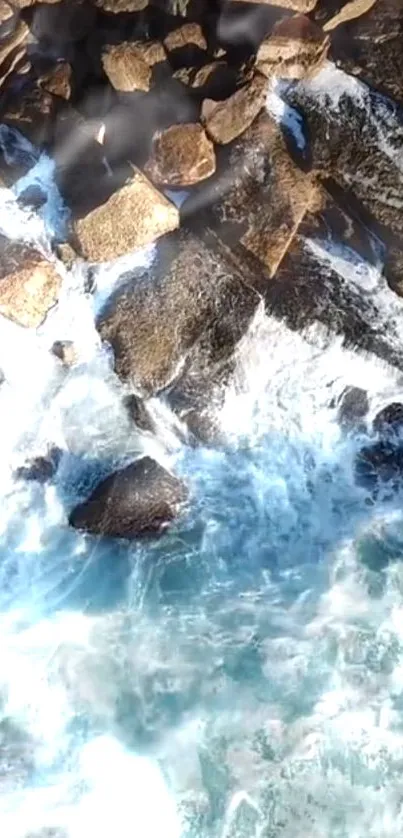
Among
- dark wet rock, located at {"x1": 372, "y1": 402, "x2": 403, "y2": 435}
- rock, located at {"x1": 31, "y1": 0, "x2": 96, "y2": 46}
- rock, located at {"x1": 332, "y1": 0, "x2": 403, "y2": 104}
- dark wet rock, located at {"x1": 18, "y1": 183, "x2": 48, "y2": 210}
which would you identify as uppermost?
rock, located at {"x1": 31, "y1": 0, "x2": 96, "y2": 46}

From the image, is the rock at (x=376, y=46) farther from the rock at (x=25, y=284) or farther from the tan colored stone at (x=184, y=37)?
the rock at (x=25, y=284)

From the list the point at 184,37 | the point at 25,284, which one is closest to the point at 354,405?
the point at 25,284

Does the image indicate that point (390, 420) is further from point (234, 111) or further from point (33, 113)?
point (33, 113)

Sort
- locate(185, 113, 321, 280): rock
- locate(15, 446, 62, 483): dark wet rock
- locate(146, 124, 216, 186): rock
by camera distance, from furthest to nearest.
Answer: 1. locate(15, 446, 62, 483): dark wet rock
2. locate(185, 113, 321, 280): rock
3. locate(146, 124, 216, 186): rock

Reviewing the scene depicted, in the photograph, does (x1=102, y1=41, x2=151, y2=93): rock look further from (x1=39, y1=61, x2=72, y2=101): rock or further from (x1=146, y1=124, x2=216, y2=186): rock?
(x1=146, y1=124, x2=216, y2=186): rock

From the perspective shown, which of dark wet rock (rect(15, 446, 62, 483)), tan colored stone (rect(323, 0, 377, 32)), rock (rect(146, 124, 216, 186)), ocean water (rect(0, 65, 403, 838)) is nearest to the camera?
ocean water (rect(0, 65, 403, 838))

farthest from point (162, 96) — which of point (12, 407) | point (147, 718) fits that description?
point (147, 718)

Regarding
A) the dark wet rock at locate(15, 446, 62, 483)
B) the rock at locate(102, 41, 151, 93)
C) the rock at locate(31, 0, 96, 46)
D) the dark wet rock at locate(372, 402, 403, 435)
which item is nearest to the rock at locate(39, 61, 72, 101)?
the rock at locate(31, 0, 96, 46)
